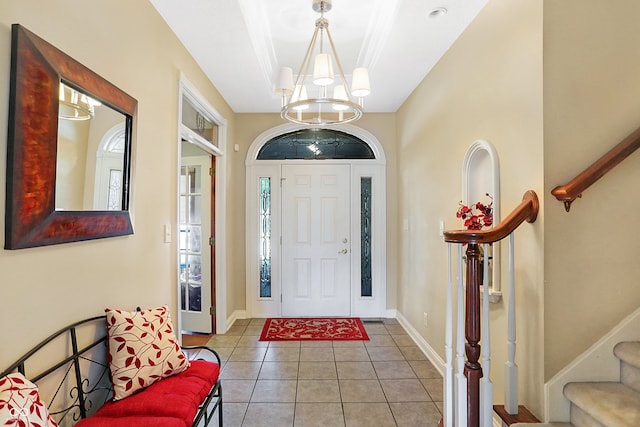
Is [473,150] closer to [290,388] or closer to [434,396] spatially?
[434,396]

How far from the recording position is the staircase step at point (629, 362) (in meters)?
1.52

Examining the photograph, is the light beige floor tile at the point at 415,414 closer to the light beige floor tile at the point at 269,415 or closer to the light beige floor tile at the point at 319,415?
the light beige floor tile at the point at 319,415

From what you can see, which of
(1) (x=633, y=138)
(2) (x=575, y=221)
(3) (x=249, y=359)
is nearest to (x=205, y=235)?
(3) (x=249, y=359)

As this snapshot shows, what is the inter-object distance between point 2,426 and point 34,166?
2.66ft

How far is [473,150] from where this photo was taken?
230cm

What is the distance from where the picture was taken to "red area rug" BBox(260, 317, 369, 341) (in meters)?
3.65

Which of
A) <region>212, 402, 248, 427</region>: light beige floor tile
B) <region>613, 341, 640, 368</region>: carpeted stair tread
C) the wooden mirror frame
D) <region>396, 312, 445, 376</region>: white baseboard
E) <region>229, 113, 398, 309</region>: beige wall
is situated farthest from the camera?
<region>229, 113, 398, 309</region>: beige wall

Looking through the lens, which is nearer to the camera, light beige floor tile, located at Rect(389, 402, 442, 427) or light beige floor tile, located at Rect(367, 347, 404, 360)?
light beige floor tile, located at Rect(389, 402, 442, 427)

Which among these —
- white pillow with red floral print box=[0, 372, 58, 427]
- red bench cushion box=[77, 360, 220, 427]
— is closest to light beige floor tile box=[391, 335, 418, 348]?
red bench cushion box=[77, 360, 220, 427]

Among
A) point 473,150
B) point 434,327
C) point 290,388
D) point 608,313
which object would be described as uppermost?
point 473,150

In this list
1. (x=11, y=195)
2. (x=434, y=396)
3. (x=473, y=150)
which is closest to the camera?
(x=11, y=195)

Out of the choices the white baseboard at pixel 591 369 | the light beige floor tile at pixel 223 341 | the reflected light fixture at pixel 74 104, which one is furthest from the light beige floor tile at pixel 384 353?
the reflected light fixture at pixel 74 104

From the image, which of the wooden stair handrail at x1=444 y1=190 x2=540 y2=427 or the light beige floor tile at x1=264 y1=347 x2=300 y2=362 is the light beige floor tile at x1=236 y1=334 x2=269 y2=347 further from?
the wooden stair handrail at x1=444 y1=190 x2=540 y2=427

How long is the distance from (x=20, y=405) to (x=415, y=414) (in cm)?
209
